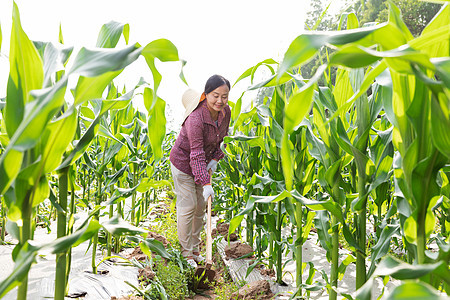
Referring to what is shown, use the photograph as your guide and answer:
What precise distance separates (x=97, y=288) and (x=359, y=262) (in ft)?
5.30

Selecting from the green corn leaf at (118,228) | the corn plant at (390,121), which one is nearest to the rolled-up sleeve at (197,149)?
the corn plant at (390,121)

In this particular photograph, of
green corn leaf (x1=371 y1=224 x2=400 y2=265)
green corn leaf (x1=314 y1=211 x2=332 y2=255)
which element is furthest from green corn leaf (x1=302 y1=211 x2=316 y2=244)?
green corn leaf (x1=371 y1=224 x2=400 y2=265)

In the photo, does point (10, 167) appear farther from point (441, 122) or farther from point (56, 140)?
point (441, 122)

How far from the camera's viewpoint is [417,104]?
0.78 meters

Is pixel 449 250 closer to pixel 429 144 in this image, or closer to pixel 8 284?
pixel 429 144

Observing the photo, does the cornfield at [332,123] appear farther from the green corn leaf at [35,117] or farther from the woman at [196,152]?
the woman at [196,152]

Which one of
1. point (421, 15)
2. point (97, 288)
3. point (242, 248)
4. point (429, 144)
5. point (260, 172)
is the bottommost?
point (242, 248)

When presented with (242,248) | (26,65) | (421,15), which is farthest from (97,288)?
(421,15)

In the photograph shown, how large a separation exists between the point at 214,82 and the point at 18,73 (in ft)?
6.42

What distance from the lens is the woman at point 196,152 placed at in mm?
2797

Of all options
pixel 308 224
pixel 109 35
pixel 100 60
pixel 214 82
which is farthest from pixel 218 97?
pixel 100 60

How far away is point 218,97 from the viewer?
2.79 m

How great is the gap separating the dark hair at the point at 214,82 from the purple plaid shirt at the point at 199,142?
21cm

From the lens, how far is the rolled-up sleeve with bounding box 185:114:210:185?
2.79 meters
